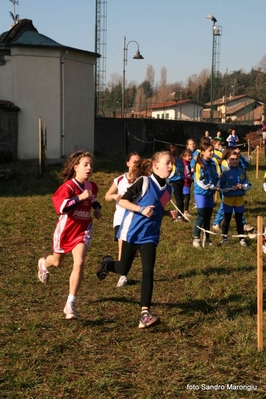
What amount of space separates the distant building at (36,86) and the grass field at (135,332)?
44.7 ft

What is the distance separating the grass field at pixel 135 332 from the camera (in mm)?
4613

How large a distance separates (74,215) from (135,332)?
56.6 inches

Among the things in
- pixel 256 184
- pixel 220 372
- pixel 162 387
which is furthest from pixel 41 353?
pixel 256 184

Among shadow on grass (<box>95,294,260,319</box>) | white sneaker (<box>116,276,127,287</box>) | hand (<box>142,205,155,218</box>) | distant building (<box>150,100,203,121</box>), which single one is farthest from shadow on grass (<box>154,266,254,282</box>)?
distant building (<box>150,100,203,121</box>)

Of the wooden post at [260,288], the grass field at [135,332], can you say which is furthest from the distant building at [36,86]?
the wooden post at [260,288]

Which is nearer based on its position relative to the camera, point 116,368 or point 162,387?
point 162,387

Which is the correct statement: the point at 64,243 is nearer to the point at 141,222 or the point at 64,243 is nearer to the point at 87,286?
the point at 141,222

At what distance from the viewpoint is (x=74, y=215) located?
6.32 meters

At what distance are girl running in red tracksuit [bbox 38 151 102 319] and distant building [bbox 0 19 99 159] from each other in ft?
56.7

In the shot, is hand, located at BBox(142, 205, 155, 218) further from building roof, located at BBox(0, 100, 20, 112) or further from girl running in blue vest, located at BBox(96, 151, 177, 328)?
building roof, located at BBox(0, 100, 20, 112)

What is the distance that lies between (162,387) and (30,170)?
15.6m

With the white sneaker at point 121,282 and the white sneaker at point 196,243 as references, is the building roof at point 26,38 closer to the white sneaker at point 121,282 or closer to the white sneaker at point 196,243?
the white sneaker at point 196,243

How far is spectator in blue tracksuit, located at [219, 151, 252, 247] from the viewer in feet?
33.2

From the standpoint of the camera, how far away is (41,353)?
5242mm
